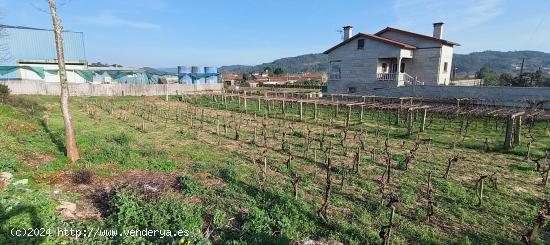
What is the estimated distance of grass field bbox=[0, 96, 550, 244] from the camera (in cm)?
573

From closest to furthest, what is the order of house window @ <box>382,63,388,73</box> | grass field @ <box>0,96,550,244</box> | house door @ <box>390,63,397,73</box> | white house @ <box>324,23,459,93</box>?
grass field @ <box>0,96,550,244</box> < white house @ <box>324,23,459,93</box> < house window @ <box>382,63,388,73</box> < house door @ <box>390,63,397,73</box>

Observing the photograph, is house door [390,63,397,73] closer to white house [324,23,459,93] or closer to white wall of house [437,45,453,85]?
white house [324,23,459,93]

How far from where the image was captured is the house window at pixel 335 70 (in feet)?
109

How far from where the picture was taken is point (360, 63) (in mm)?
31125

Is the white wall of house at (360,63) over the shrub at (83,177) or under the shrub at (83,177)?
over

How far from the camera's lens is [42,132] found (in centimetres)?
1249

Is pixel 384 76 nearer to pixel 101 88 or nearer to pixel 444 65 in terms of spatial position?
pixel 444 65

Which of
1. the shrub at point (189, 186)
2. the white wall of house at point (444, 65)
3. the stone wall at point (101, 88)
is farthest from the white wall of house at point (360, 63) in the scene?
the shrub at point (189, 186)

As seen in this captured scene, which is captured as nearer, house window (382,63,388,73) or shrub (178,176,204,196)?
shrub (178,176,204,196)

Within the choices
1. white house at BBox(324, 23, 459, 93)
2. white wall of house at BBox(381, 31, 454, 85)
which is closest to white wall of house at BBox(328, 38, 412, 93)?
white house at BBox(324, 23, 459, 93)

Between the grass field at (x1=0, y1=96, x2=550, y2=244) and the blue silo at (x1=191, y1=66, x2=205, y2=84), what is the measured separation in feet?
103

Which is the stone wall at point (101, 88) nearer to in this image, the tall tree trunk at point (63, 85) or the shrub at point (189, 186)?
the tall tree trunk at point (63, 85)

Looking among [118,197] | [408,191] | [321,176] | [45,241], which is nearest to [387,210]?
[408,191]

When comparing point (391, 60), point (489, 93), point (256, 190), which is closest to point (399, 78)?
point (391, 60)
